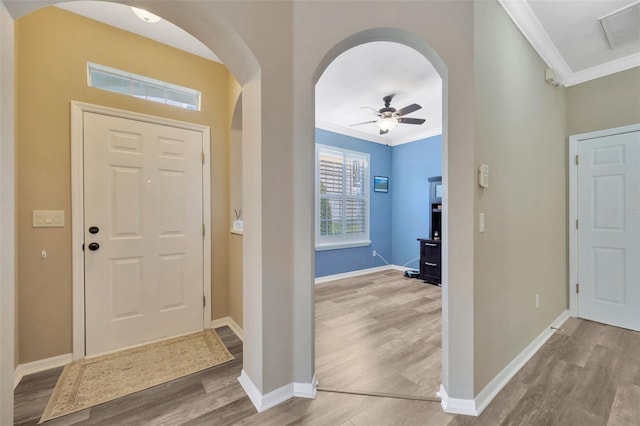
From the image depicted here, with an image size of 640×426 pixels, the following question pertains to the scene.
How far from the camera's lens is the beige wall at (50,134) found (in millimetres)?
1992

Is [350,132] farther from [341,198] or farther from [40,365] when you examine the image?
[40,365]

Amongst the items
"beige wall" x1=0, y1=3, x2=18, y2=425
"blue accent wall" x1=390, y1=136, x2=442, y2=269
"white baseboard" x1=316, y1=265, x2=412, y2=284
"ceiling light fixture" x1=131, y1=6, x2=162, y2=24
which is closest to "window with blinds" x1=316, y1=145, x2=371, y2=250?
"white baseboard" x1=316, y1=265, x2=412, y2=284

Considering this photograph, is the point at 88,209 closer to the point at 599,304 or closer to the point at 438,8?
the point at 438,8

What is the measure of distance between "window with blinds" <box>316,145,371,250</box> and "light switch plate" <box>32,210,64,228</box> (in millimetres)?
3280

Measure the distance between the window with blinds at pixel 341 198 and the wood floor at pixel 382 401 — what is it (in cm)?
268

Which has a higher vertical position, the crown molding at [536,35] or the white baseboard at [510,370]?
the crown molding at [536,35]

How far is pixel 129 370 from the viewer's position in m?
2.04

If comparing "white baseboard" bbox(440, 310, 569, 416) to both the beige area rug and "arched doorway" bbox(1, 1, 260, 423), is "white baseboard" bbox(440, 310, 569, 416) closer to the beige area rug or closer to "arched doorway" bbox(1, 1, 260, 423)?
the beige area rug

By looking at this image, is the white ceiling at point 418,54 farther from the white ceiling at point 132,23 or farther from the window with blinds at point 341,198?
the window with blinds at point 341,198

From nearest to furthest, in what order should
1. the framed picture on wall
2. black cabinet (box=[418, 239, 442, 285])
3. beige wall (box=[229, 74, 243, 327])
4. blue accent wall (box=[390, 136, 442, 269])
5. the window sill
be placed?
beige wall (box=[229, 74, 243, 327]) < black cabinet (box=[418, 239, 442, 285]) < the window sill < blue accent wall (box=[390, 136, 442, 269]) < the framed picture on wall

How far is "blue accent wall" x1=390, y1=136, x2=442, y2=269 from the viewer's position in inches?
202

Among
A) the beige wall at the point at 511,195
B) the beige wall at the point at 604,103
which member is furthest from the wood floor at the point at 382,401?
the beige wall at the point at 604,103

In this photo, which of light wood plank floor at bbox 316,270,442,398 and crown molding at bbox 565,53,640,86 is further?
crown molding at bbox 565,53,640,86

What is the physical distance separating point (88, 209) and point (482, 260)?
3.09 metres
